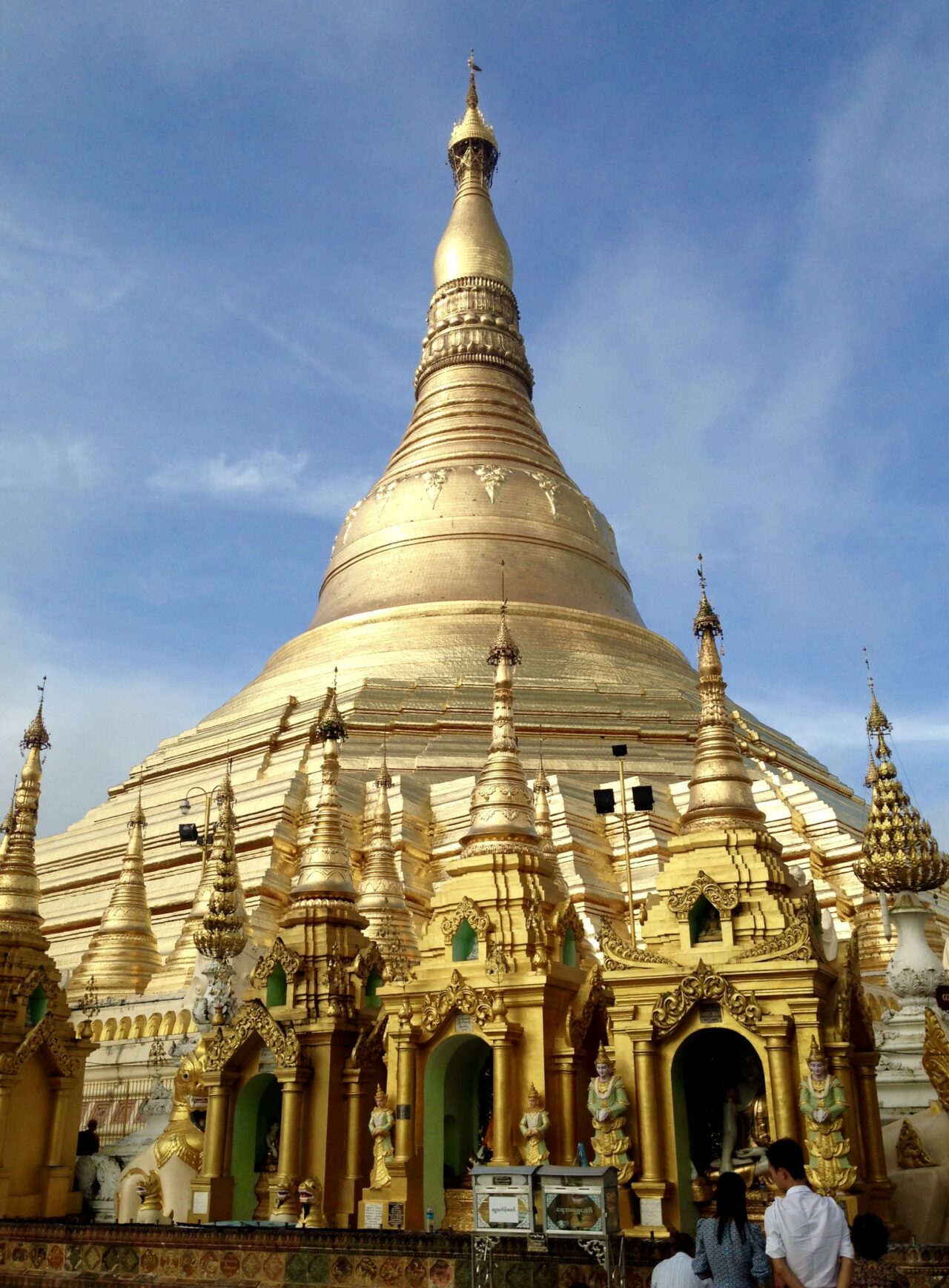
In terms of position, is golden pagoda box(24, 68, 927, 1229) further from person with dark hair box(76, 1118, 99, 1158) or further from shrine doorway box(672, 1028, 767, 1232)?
person with dark hair box(76, 1118, 99, 1158)

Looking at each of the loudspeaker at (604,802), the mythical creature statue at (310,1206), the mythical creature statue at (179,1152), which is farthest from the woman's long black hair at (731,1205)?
the loudspeaker at (604,802)

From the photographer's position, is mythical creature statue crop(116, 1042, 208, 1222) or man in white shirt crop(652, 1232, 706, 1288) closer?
man in white shirt crop(652, 1232, 706, 1288)

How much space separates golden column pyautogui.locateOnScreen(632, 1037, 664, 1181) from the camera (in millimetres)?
10125

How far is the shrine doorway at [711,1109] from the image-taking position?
10320mm

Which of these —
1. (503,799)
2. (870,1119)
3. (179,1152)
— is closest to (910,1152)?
(870,1119)

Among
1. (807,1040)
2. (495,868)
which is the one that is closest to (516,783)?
(495,868)

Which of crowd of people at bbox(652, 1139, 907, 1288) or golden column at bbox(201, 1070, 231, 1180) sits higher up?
golden column at bbox(201, 1070, 231, 1180)

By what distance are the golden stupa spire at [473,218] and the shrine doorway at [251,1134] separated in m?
34.8

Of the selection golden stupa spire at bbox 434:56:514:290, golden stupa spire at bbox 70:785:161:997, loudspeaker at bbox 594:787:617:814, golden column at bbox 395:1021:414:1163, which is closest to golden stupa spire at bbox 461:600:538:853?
golden column at bbox 395:1021:414:1163

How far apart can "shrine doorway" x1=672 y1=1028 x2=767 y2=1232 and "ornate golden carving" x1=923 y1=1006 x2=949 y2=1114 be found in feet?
5.48

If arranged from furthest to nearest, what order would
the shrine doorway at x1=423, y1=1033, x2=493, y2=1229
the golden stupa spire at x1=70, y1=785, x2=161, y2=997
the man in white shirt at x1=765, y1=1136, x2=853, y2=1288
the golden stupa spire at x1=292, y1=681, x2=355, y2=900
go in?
the golden stupa spire at x1=70, y1=785, x2=161, y2=997 < the golden stupa spire at x1=292, y1=681, x2=355, y2=900 < the shrine doorway at x1=423, y1=1033, x2=493, y2=1229 < the man in white shirt at x1=765, y1=1136, x2=853, y2=1288

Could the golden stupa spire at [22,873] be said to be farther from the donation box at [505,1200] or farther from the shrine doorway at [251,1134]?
the donation box at [505,1200]

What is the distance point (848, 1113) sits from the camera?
9.91 m

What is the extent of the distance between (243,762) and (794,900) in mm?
19240
